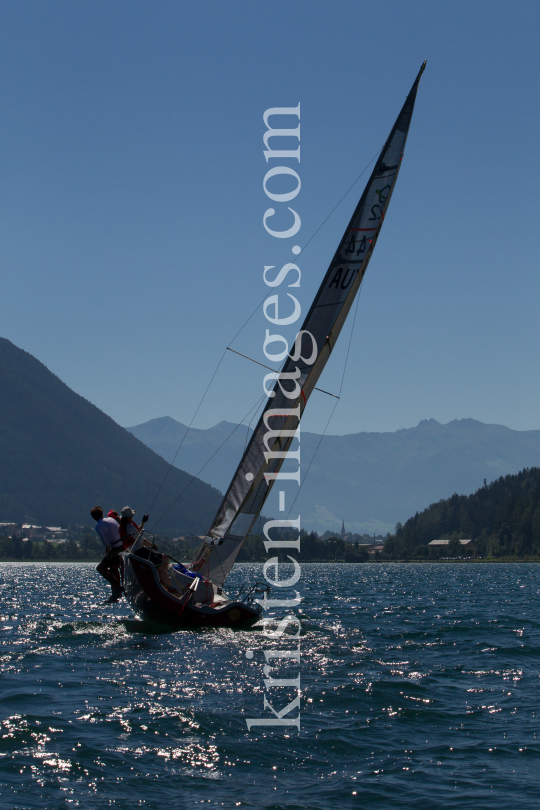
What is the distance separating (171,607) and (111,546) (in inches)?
106

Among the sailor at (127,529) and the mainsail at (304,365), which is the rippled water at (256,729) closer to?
the sailor at (127,529)

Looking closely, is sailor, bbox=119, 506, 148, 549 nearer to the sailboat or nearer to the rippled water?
the sailboat

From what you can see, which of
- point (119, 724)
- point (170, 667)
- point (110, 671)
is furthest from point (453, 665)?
point (119, 724)

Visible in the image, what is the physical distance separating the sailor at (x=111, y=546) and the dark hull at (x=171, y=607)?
0.64 meters

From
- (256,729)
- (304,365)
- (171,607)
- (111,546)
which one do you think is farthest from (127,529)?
(256,729)

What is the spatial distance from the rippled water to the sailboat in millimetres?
962

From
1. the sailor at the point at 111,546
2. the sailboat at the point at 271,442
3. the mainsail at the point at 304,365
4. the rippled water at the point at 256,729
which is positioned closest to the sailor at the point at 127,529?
the sailor at the point at 111,546

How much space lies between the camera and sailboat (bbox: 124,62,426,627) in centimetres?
2316

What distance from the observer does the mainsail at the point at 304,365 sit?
2380 cm

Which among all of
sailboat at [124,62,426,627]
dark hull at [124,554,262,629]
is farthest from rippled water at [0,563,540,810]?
sailboat at [124,62,426,627]

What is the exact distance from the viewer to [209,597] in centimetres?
2438

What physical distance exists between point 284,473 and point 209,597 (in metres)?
4.77

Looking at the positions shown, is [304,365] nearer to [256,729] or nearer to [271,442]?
[271,442]

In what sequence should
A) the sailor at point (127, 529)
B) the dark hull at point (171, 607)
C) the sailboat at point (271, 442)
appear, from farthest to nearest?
the sailor at point (127, 529), the sailboat at point (271, 442), the dark hull at point (171, 607)
